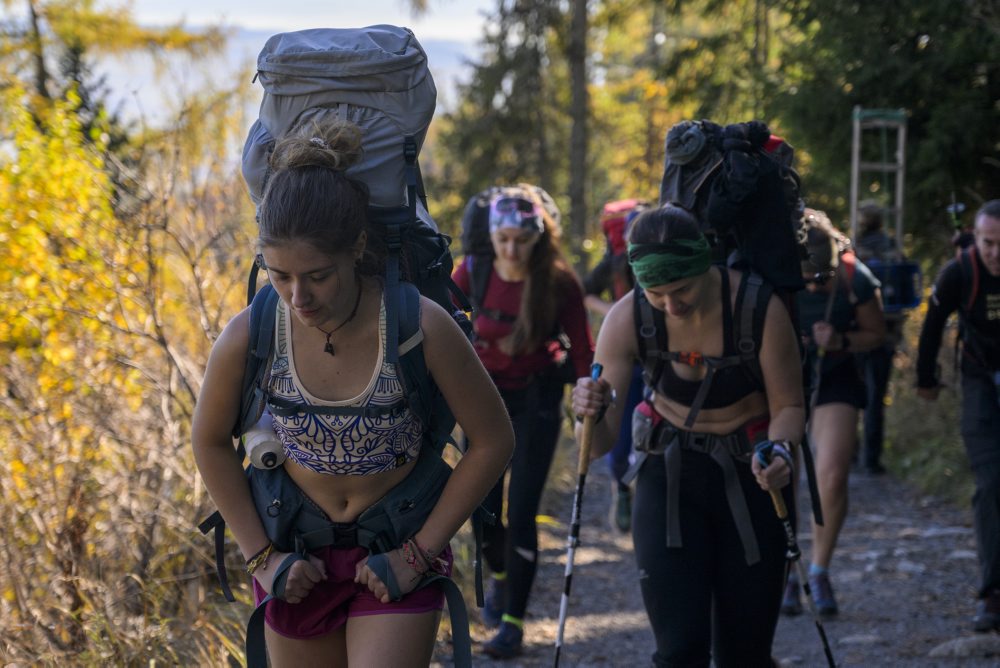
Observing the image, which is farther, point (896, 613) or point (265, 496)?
point (896, 613)

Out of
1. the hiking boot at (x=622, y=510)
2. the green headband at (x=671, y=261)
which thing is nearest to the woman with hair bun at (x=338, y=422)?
the green headband at (x=671, y=261)

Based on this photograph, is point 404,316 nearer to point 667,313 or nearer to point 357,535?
point 357,535

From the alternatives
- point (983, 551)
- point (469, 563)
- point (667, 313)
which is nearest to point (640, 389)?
point (469, 563)

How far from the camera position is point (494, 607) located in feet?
21.2

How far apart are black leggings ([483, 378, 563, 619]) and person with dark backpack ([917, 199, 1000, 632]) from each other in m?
2.10

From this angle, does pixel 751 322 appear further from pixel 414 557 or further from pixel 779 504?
pixel 414 557

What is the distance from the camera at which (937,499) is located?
32.6 feet

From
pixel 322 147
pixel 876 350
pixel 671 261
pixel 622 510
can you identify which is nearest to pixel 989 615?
pixel 622 510

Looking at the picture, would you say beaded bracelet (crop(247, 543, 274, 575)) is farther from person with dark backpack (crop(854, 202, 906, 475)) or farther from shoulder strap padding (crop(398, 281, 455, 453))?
person with dark backpack (crop(854, 202, 906, 475))

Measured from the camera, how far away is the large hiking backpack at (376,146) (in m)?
3.01

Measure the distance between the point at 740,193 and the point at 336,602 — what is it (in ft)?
6.78

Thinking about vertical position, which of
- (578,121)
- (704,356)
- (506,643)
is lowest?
(506,643)

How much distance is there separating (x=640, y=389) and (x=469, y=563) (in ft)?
6.75

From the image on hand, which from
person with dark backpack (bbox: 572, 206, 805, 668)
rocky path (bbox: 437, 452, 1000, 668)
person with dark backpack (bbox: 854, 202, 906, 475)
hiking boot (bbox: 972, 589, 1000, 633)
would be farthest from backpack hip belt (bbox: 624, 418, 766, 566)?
Answer: person with dark backpack (bbox: 854, 202, 906, 475)
